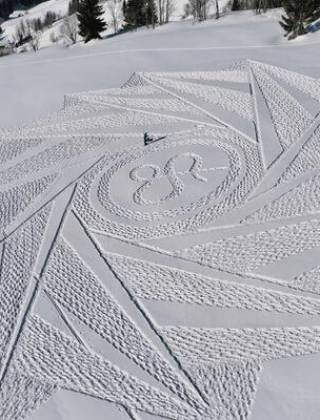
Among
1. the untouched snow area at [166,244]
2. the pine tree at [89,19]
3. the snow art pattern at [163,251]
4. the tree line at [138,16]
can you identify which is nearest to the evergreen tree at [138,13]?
the tree line at [138,16]

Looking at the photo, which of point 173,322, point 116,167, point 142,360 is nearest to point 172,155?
point 116,167

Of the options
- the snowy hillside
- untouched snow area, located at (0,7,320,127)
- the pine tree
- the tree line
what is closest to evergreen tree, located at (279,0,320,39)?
the tree line

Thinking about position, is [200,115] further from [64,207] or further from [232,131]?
[64,207]

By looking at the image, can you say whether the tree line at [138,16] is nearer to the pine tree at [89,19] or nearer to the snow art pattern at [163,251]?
the pine tree at [89,19]

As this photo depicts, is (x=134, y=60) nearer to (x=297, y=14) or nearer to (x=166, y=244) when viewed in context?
(x=297, y=14)

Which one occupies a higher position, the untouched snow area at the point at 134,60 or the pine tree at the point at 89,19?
the pine tree at the point at 89,19

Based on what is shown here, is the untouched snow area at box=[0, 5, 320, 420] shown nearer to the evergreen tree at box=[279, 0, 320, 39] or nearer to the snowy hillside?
the evergreen tree at box=[279, 0, 320, 39]

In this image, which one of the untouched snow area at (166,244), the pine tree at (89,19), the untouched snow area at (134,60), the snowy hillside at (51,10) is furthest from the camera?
the snowy hillside at (51,10)
